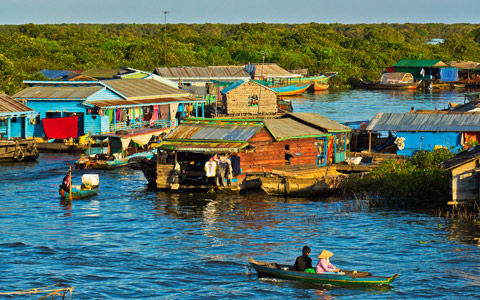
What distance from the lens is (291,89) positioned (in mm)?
80562

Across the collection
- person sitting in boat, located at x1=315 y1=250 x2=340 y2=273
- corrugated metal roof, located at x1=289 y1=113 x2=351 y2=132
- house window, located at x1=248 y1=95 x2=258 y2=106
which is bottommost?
person sitting in boat, located at x1=315 y1=250 x2=340 y2=273

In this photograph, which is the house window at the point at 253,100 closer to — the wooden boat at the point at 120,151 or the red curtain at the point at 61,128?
the wooden boat at the point at 120,151

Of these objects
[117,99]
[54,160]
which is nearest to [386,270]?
[54,160]

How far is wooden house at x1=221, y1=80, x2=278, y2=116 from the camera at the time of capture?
49969 mm

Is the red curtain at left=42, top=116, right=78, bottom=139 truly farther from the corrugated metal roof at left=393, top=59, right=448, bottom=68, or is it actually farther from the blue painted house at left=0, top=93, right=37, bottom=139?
the corrugated metal roof at left=393, top=59, right=448, bottom=68

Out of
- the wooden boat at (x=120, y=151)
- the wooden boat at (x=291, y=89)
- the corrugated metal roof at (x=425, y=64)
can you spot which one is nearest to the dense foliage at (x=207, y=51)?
the corrugated metal roof at (x=425, y=64)

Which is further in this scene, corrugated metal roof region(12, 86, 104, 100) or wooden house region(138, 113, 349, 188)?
corrugated metal roof region(12, 86, 104, 100)

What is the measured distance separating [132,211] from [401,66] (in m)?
70.8

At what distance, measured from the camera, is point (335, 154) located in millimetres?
35125

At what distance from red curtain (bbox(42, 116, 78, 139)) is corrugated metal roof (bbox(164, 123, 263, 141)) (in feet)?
43.4

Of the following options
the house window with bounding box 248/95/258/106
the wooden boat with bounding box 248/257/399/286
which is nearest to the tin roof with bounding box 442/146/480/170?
the wooden boat with bounding box 248/257/399/286

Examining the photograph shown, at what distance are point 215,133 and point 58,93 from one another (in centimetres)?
1707

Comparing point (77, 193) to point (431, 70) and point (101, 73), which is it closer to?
point (101, 73)

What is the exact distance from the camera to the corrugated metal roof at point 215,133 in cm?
3269
